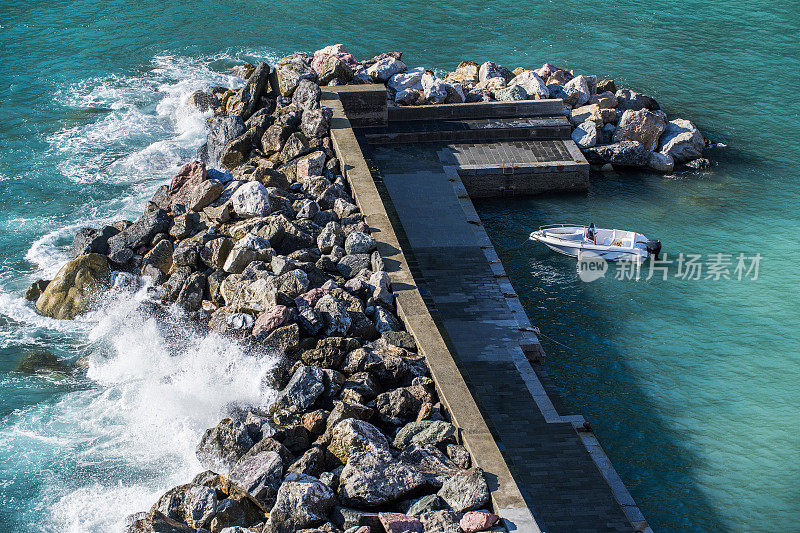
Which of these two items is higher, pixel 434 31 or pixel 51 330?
pixel 434 31

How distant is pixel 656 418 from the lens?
51.4 feet

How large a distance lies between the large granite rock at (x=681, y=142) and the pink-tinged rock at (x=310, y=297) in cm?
1414

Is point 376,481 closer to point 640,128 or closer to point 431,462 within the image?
point 431,462

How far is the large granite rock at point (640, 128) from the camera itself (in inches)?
981

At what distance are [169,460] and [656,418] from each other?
29.0 ft

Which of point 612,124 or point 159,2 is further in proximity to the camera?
point 159,2

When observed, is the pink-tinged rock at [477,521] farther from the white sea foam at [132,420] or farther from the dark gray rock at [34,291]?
the dark gray rock at [34,291]

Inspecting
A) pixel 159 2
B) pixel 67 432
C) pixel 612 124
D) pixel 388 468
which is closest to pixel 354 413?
pixel 388 468

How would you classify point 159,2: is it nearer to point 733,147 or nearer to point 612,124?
point 612,124

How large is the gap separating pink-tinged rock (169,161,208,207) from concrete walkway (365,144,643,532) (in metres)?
4.65

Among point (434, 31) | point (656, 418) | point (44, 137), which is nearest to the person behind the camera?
point (656, 418)

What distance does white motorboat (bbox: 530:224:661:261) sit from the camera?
20125 millimetres

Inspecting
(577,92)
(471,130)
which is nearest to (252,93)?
(471,130)

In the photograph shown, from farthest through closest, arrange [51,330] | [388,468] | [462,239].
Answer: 1. [462,239]
2. [51,330]
3. [388,468]
